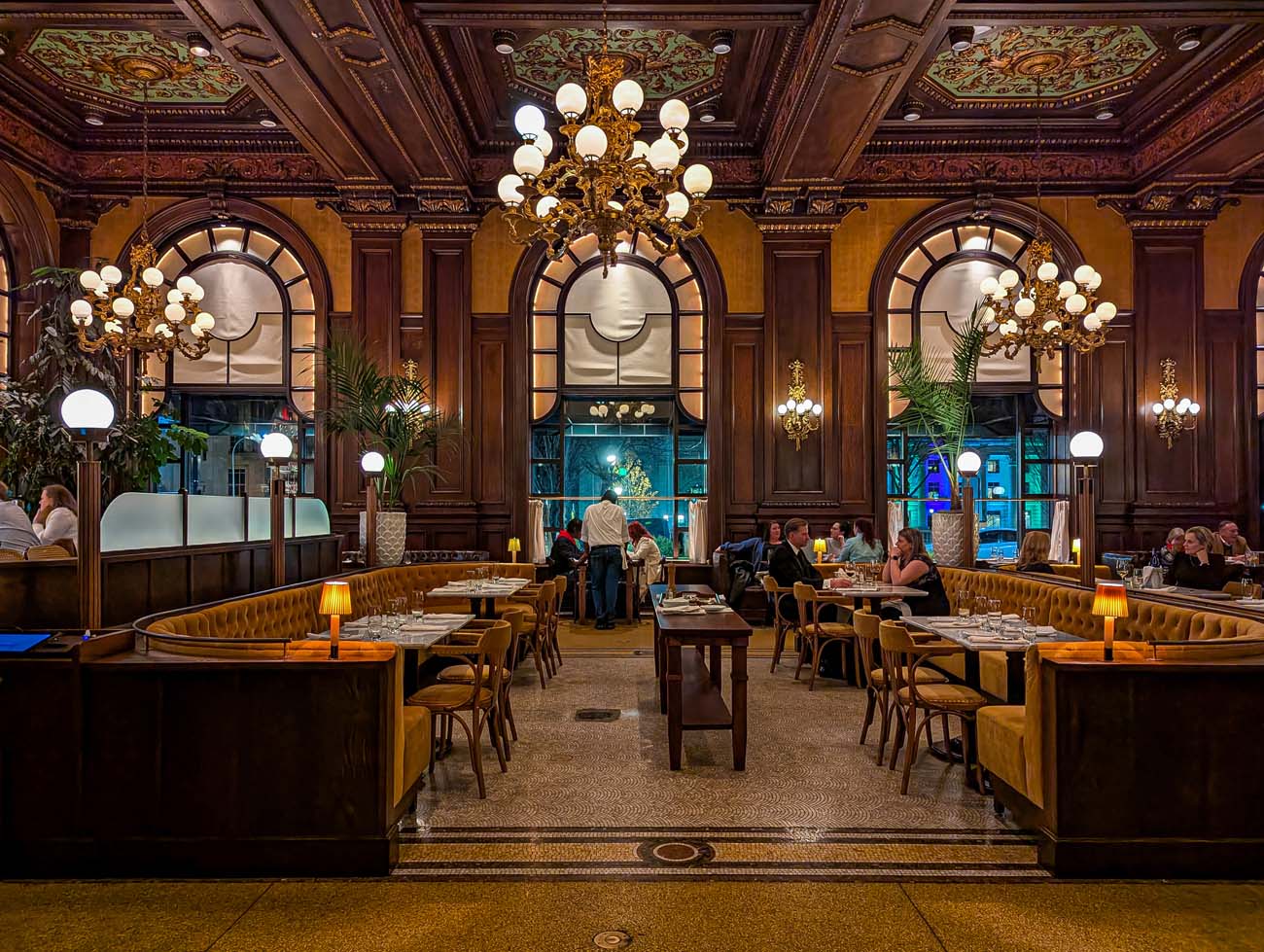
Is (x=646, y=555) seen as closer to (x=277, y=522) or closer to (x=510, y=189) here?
(x=277, y=522)

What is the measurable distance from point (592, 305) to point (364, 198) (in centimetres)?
301

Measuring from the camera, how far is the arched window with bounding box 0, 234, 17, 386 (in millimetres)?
9867

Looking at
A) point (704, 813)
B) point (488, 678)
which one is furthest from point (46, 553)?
point (704, 813)

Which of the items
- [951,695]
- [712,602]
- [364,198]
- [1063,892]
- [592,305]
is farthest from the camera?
[592,305]

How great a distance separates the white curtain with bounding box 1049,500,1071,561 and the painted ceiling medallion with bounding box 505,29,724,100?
6497 millimetres

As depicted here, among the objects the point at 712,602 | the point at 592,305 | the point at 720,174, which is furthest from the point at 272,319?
the point at 712,602

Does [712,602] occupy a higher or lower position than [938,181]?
lower

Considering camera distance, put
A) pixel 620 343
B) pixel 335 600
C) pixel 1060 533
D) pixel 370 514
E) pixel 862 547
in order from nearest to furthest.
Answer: pixel 335 600 < pixel 370 514 < pixel 862 547 < pixel 1060 533 < pixel 620 343

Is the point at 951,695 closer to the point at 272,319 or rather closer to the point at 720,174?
the point at 720,174

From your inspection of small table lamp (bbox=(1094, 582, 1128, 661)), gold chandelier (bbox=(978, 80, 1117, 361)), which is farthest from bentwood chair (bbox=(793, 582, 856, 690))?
gold chandelier (bbox=(978, 80, 1117, 361))

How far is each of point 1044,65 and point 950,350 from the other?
335cm

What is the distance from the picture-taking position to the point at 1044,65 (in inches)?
344

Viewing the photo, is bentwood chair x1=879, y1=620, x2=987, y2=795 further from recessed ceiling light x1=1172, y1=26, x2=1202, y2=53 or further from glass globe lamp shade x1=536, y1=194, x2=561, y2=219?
recessed ceiling light x1=1172, y1=26, x2=1202, y2=53

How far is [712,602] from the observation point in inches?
221
